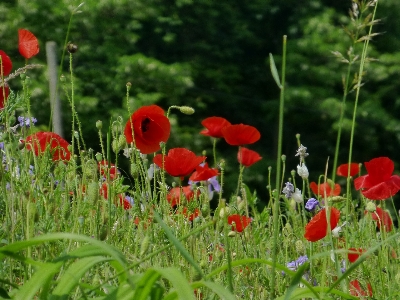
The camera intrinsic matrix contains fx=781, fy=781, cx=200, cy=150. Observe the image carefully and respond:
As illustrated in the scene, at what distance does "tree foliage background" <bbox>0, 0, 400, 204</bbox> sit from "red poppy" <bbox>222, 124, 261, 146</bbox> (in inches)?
386

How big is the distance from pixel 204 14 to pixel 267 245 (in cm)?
1300

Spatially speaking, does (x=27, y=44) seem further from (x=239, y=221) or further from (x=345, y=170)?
(x=345, y=170)

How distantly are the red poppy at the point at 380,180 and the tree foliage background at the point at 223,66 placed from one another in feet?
33.2

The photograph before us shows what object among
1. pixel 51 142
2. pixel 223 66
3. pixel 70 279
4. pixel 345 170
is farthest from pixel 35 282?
pixel 223 66

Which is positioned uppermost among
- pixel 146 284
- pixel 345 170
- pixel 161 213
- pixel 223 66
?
pixel 146 284

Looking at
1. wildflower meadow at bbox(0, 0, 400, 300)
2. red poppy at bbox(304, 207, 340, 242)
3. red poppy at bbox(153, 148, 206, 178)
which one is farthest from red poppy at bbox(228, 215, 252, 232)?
red poppy at bbox(304, 207, 340, 242)

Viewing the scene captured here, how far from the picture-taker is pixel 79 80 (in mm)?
12703

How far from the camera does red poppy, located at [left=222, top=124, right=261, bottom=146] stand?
185 cm

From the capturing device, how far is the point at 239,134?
6.15 feet

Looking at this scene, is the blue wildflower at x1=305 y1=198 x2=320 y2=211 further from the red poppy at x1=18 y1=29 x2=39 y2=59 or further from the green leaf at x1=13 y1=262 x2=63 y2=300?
the green leaf at x1=13 y1=262 x2=63 y2=300

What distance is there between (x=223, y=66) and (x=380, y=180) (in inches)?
515

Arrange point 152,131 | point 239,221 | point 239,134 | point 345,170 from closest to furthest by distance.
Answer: point 152,131
point 239,221
point 239,134
point 345,170

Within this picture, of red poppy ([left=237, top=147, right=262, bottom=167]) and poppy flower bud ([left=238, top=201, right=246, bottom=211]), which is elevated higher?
red poppy ([left=237, top=147, right=262, bottom=167])

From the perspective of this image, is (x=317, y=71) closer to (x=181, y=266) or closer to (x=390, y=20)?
(x=390, y=20)
